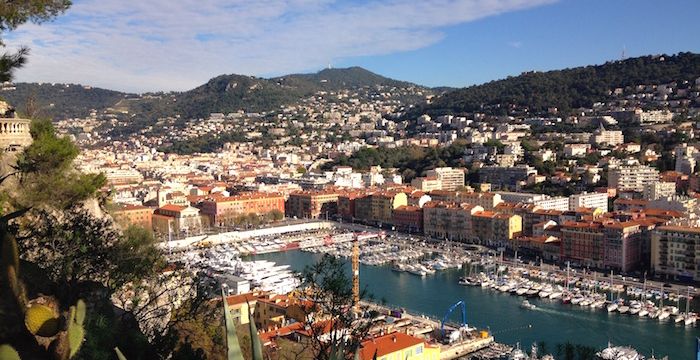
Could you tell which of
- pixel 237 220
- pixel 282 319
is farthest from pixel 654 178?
pixel 282 319

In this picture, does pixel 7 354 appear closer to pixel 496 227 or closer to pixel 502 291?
pixel 502 291

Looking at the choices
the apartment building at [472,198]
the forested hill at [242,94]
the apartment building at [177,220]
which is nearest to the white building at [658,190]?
the apartment building at [472,198]

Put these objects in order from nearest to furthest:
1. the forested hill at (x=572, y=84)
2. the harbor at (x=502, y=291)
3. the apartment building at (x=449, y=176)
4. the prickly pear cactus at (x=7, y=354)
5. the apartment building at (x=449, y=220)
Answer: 1. the prickly pear cactus at (x=7, y=354)
2. the harbor at (x=502, y=291)
3. the apartment building at (x=449, y=220)
4. the apartment building at (x=449, y=176)
5. the forested hill at (x=572, y=84)

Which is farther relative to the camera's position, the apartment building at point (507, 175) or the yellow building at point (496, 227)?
the apartment building at point (507, 175)

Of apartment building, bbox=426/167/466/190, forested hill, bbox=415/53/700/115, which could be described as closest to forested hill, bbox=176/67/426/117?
forested hill, bbox=415/53/700/115

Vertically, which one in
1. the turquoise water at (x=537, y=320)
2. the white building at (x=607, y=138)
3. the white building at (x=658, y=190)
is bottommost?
the turquoise water at (x=537, y=320)

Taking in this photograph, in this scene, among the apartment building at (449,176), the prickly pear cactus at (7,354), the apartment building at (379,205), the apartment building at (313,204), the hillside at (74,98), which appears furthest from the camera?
the hillside at (74,98)

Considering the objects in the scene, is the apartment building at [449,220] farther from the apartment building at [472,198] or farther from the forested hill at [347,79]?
the forested hill at [347,79]
